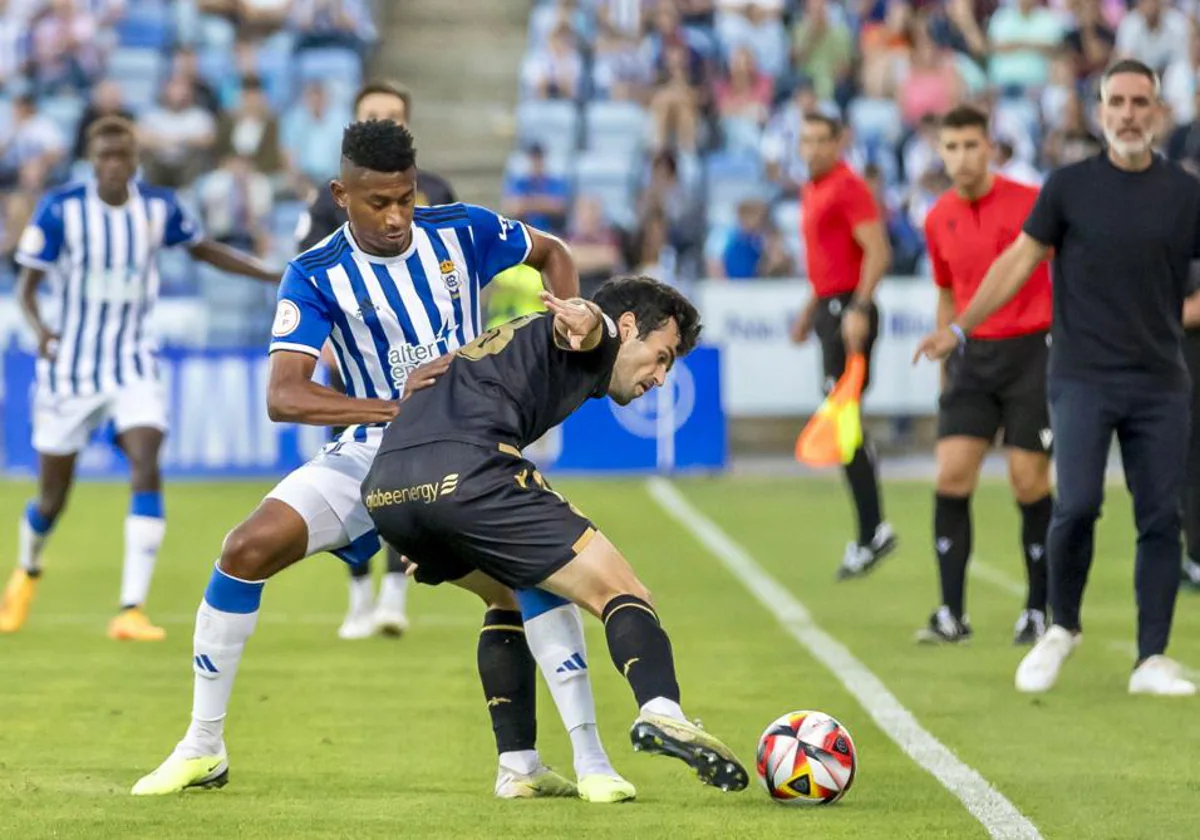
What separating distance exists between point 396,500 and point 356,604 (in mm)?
4768

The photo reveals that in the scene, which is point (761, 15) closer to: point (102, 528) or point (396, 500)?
point (102, 528)

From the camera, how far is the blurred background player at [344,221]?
1009 centimetres

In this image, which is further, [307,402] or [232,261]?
[232,261]

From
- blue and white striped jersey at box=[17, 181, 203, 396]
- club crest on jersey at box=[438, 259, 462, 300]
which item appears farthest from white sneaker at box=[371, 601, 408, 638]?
club crest on jersey at box=[438, 259, 462, 300]

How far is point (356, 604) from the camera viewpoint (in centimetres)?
1095

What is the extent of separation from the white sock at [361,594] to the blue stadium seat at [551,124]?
45.8 ft

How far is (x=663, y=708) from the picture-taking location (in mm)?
5957

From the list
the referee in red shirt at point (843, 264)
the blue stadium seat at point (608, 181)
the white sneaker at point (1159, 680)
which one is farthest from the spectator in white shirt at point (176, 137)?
the white sneaker at point (1159, 680)

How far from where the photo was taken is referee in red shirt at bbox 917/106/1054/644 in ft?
33.9

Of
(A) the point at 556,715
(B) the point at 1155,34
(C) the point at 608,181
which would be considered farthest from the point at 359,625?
(B) the point at 1155,34

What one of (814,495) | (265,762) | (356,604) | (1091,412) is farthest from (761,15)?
(265,762)

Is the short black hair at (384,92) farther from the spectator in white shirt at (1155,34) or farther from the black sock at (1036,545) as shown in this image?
the spectator in white shirt at (1155,34)

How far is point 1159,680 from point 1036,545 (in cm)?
182

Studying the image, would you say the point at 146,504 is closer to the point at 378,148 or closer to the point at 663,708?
the point at 378,148
